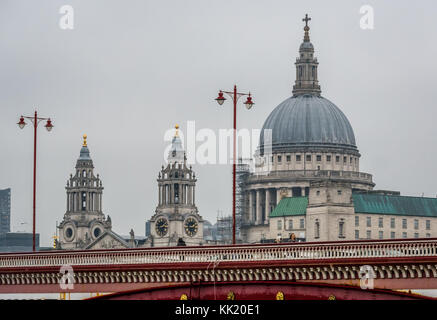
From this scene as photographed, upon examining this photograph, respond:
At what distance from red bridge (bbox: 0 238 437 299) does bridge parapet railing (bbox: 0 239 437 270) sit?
0.04m

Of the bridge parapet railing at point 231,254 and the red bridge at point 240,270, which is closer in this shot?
the red bridge at point 240,270

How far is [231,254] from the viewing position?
8206 cm

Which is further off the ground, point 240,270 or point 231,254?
point 231,254

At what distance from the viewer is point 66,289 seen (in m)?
90.2

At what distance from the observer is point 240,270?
267 ft

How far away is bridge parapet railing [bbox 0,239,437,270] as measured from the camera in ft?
248

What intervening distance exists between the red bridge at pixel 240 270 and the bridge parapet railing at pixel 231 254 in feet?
0.14

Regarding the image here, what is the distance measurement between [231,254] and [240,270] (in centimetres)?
116

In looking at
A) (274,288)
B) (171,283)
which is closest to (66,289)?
(171,283)

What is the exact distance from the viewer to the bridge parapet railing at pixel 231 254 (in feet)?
248

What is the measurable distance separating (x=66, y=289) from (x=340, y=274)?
1879 cm

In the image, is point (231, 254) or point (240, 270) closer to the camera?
point (240, 270)
